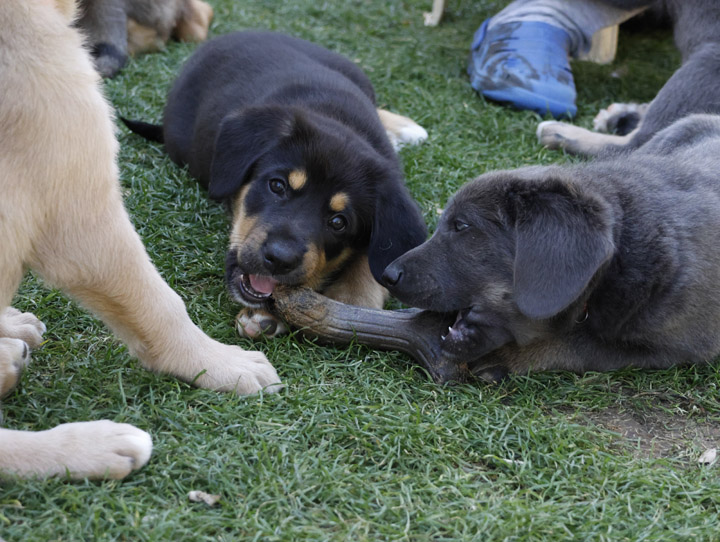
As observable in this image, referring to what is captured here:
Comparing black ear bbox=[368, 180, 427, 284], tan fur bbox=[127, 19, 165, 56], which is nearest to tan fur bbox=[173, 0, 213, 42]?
tan fur bbox=[127, 19, 165, 56]

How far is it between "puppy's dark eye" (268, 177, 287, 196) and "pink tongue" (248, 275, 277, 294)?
1.46 ft

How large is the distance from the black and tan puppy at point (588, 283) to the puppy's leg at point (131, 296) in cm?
81

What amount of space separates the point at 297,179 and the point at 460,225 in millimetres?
854

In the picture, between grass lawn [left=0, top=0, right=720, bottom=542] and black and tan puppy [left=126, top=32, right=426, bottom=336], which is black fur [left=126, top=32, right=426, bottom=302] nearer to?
black and tan puppy [left=126, top=32, right=426, bottom=336]

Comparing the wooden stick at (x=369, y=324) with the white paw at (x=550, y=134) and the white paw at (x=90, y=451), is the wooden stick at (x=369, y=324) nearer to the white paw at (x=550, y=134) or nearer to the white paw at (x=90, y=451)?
the white paw at (x=90, y=451)

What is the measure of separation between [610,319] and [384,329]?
0.93 meters

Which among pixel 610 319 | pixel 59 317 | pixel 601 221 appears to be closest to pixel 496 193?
pixel 601 221

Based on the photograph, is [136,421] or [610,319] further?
[610,319]

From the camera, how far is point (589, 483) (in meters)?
2.83

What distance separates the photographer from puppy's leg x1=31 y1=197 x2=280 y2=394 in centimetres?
270

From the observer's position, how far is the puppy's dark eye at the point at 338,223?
399 centimetres

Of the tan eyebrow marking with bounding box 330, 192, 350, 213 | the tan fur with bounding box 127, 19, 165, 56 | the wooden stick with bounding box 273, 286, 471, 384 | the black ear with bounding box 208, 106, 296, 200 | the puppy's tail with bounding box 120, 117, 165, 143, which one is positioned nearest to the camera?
the wooden stick with bounding box 273, 286, 471, 384

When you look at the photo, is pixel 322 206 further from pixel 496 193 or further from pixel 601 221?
pixel 601 221

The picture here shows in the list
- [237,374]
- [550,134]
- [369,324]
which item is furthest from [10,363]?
[550,134]
